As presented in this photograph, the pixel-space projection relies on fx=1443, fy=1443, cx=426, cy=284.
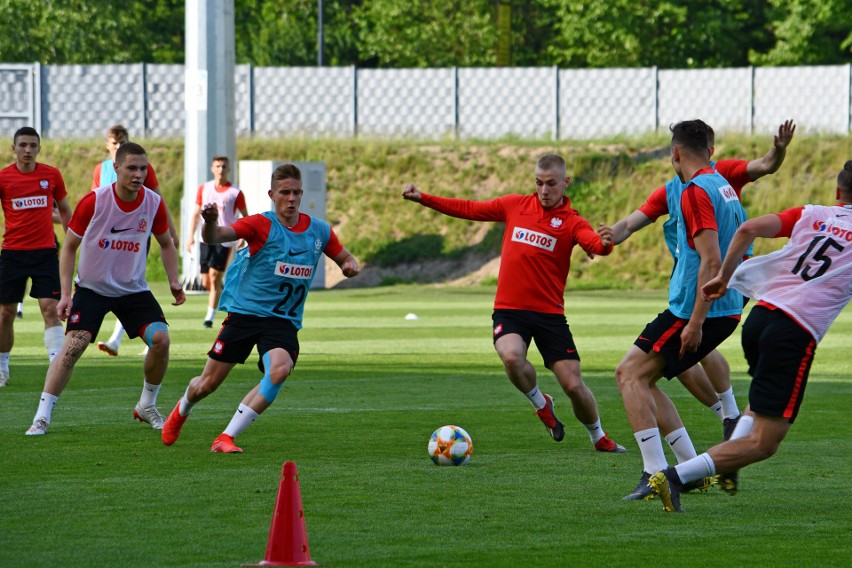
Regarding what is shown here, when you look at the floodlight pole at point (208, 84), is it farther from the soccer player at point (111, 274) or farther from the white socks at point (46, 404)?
the white socks at point (46, 404)

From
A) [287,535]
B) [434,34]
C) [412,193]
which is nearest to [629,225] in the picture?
[412,193]

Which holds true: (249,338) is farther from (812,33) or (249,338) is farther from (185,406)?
(812,33)

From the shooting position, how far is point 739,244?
667cm

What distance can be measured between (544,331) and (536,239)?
23.7 inches

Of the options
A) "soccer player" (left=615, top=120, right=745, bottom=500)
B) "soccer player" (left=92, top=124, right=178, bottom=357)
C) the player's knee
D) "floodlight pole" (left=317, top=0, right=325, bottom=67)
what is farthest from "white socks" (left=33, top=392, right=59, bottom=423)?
"floodlight pole" (left=317, top=0, right=325, bottom=67)

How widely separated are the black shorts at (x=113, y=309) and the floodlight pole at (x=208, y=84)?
1575 cm

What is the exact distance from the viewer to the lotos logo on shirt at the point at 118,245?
31.9ft

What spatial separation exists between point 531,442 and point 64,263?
332 centimetres

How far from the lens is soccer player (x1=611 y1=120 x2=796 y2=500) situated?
794 cm

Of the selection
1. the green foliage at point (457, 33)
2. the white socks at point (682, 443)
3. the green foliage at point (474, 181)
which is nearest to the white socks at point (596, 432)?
the white socks at point (682, 443)

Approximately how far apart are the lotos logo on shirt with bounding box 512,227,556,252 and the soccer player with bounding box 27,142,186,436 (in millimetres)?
2396

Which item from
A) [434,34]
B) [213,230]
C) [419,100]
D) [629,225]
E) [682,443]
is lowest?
[682,443]

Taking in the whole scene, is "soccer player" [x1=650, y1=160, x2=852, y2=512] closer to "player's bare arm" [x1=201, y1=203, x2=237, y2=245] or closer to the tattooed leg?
"player's bare arm" [x1=201, y1=203, x2=237, y2=245]

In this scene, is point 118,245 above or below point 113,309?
above
